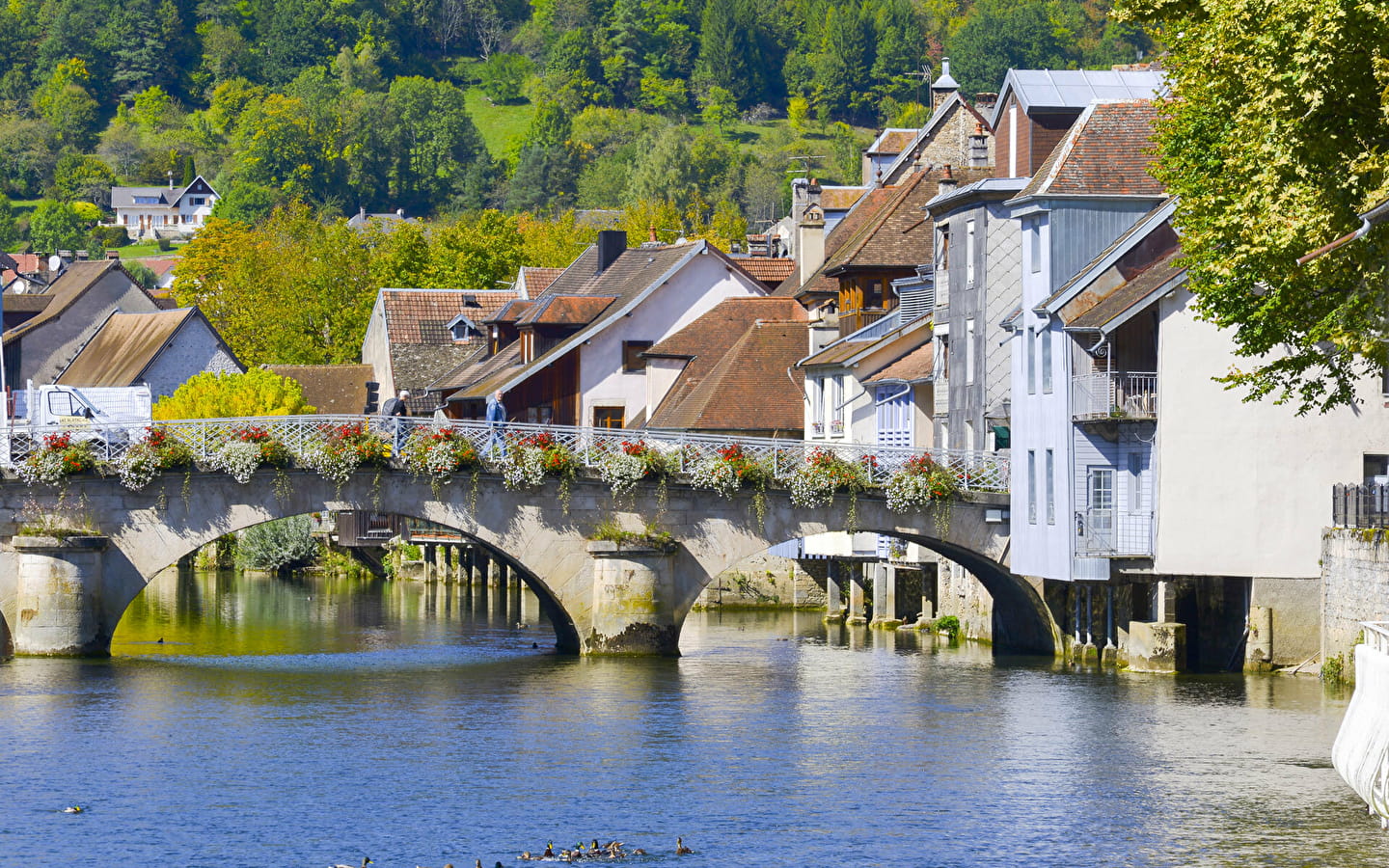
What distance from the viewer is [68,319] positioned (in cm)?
10519

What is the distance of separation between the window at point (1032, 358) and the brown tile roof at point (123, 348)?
53318mm

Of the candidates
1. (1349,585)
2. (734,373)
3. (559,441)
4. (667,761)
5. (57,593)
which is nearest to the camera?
(667,761)

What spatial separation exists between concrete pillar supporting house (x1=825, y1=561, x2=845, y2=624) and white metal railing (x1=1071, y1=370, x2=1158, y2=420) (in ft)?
65.9

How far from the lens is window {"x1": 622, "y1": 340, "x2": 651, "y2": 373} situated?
71.8 m

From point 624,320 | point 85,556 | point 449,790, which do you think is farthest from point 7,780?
point 624,320

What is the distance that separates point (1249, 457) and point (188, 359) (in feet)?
203

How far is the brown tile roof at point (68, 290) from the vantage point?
102938 millimetres

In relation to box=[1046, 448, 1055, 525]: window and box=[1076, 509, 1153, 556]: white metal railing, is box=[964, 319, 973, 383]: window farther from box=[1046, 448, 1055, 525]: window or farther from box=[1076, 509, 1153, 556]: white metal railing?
box=[1076, 509, 1153, 556]: white metal railing

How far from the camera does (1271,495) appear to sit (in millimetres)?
43500

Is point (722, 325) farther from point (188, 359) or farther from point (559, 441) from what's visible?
point (188, 359)

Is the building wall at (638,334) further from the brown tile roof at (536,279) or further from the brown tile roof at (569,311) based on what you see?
the brown tile roof at (536,279)

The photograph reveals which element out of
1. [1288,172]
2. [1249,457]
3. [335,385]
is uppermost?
[335,385]

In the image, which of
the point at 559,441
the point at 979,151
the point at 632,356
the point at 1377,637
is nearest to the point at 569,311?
the point at 632,356

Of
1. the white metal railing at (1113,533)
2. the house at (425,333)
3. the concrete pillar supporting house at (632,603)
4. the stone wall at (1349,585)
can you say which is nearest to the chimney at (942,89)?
the house at (425,333)
